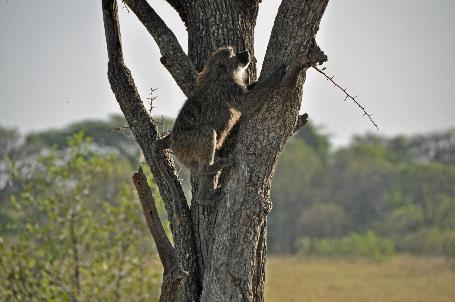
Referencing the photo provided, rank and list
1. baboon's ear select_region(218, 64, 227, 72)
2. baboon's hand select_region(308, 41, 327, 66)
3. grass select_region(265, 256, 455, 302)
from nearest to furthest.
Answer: baboon's hand select_region(308, 41, 327, 66) < baboon's ear select_region(218, 64, 227, 72) < grass select_region(265, 256, 455, 302)

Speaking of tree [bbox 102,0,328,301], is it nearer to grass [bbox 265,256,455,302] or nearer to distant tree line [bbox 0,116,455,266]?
grass [bbox 265,256,455,302]

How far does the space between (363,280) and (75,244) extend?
15548mm

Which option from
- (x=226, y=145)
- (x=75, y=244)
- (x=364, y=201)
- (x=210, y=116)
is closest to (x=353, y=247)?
(x=364, y=201)

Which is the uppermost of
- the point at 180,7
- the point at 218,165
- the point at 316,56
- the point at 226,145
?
the point at 180,7

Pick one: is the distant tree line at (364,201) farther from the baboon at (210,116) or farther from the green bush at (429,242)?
the baboon at (210,116)

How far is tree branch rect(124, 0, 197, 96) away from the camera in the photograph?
5414 mm

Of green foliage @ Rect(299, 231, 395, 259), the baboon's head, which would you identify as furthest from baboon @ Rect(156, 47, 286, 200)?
green foliage @ Rect(299, 231, 395, 259)

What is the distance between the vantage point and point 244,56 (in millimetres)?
5355

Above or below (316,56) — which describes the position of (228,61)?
above

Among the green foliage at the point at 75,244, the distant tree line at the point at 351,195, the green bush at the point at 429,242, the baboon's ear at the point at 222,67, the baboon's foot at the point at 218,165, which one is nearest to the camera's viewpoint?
the baboon's foot at the point at 218,165

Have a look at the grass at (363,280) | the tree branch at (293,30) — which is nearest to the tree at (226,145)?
the tree branch at (293,30)

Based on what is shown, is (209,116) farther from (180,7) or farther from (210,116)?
(180,7)

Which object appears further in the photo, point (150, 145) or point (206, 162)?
point (150, 145)

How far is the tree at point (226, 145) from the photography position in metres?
4.85
